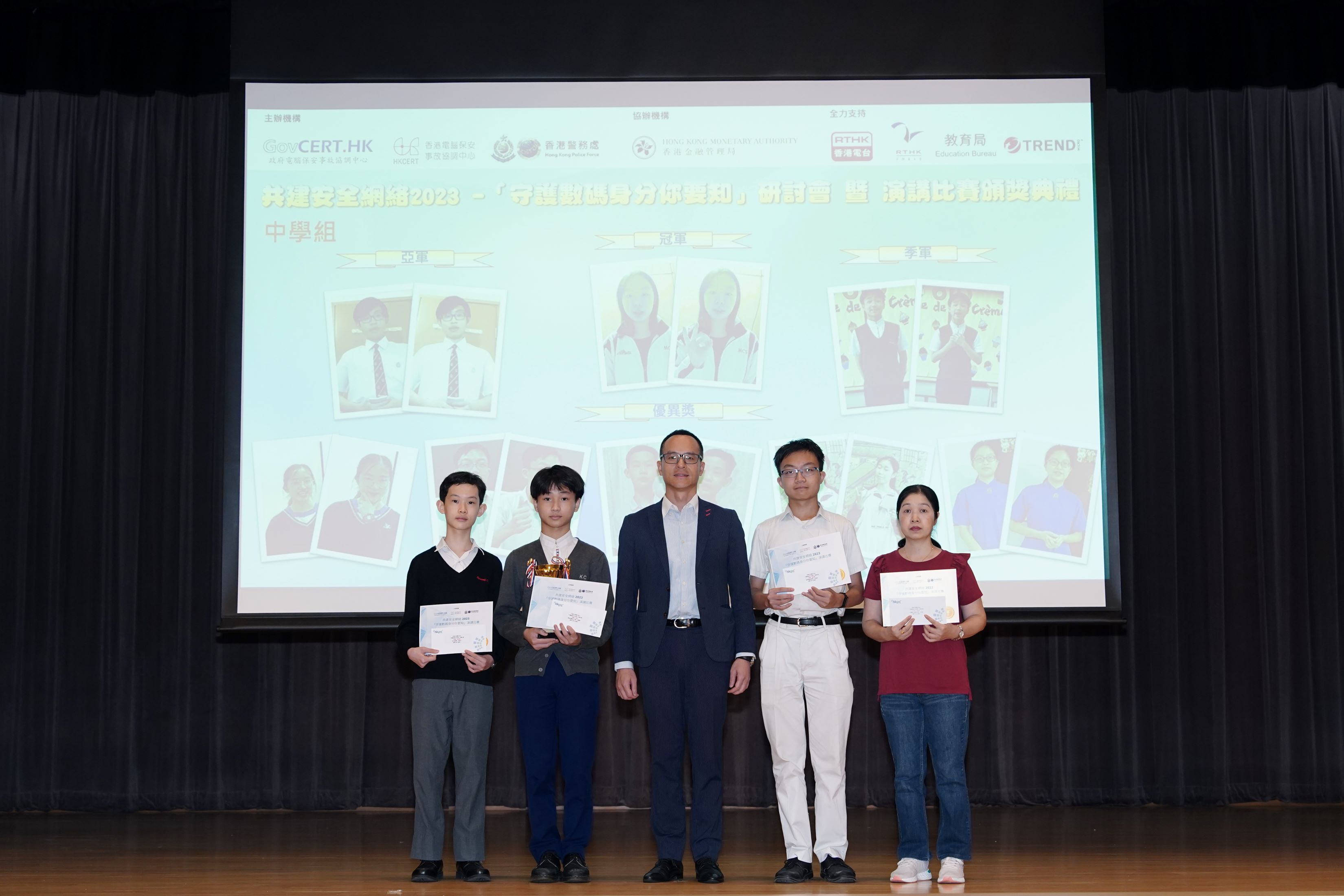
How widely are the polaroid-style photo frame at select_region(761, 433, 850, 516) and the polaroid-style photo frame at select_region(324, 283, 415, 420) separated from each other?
1621 millimetres

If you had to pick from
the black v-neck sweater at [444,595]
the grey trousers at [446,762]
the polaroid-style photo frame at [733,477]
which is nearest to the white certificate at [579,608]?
the black v-neck sweater at [444,595]

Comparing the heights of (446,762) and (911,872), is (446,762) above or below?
above

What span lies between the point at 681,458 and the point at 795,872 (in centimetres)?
135

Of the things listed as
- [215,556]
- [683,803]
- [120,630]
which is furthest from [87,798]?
[683,803]

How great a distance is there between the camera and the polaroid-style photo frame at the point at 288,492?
462cm

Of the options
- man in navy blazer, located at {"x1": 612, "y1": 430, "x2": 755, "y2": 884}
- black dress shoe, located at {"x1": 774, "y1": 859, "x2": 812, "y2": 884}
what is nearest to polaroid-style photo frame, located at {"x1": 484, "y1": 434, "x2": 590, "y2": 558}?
man in navy blazer, located at {"x1": 612, "y1": 430, "x2": 755, "y2": 884}

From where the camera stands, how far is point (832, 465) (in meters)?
4.67

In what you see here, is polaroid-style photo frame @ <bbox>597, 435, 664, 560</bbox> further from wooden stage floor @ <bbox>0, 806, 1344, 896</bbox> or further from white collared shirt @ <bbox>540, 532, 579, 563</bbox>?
wooden stage floor @ <bbox>0, 806, 1344, 896</bbox>

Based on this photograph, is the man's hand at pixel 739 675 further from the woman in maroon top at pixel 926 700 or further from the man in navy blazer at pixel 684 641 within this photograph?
the woman in maroon top at pixel 926 700

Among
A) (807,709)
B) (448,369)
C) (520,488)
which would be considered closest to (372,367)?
(448,369)

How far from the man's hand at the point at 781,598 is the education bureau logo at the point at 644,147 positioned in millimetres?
2246

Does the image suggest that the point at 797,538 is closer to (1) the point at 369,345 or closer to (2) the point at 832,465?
(2) the point at 832,465

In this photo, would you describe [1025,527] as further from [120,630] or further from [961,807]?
[120,630]

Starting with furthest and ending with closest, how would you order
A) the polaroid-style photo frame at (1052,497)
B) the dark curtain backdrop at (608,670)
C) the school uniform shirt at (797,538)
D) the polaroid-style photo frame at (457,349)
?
the dark curtain backdrop at (608,670) < the polaroid-style photo frame at (457,349) < the polaroid-style photo frame at (1052,497) < the school uniform shirt at (797,538)
